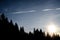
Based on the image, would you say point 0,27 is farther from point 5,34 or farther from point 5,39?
point 5,39

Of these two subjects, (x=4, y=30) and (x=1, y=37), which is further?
(x=4, y=30)

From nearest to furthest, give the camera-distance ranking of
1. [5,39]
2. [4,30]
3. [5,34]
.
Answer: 1. [5,39]
2. [5,34]
3. [4,30]

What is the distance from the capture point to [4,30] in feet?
559

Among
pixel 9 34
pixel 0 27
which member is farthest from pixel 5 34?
pixel 0 27

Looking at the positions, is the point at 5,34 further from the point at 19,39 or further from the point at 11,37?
the point at 19,39

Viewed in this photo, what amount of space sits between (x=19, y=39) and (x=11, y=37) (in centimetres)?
1432

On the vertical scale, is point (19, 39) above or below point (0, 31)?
below

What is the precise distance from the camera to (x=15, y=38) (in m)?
166

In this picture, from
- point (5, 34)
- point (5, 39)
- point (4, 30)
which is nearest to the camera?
point (5, 39)

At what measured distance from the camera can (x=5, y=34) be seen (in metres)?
159

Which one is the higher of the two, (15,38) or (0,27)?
(0,27)

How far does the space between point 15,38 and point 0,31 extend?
17.1m

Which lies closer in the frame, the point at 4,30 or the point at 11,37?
the point at 11,37

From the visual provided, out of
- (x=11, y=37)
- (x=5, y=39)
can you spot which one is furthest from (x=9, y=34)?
(x=5, y=39)
